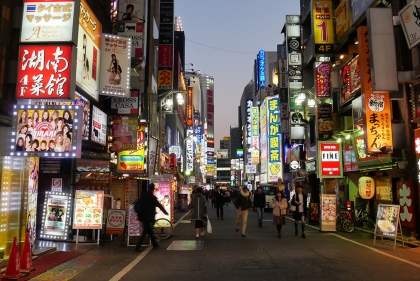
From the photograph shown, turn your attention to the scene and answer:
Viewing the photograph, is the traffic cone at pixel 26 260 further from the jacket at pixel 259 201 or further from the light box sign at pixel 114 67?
the jacket at pixel 259 201

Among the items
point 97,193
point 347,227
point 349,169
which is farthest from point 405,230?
point 97,193

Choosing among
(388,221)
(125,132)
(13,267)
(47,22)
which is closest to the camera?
(13,267)

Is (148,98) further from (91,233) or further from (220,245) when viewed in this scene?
(220,245)

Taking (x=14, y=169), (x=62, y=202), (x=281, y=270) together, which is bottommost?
(x=281, y=270)

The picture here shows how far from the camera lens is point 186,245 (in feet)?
40.2

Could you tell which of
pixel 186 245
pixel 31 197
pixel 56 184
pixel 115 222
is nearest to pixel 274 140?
pixel 56 184

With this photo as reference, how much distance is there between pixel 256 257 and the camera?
390 inches

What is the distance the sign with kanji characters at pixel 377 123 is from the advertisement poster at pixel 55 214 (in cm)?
1091

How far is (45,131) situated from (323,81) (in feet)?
57.3

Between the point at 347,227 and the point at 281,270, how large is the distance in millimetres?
8893

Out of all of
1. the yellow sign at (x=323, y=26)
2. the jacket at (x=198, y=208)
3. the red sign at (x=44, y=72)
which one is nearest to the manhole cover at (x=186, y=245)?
the jacket at (x=198, y=208)

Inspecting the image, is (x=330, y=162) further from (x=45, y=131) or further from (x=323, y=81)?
(x=45, y=131)

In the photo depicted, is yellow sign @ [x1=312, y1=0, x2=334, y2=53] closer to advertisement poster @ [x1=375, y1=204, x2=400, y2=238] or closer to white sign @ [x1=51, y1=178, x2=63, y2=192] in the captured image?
advertisement poster @ [x1=375, y1=204, x2=400, y2=238]

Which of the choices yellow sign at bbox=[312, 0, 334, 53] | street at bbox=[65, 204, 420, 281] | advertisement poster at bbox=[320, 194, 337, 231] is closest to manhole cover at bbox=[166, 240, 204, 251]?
street at bbox=[65, 204, 420, 281]
